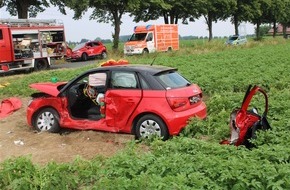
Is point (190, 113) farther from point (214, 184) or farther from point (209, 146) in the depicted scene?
point (214, 184)

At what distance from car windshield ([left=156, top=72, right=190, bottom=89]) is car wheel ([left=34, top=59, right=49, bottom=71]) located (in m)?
16.8

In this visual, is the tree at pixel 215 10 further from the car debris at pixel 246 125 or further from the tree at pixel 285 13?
the car debris at pixel 246 125

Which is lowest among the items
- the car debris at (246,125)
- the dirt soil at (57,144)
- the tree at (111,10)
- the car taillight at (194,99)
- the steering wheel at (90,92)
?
the dirt soil at (57,144)

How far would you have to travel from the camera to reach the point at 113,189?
427cm

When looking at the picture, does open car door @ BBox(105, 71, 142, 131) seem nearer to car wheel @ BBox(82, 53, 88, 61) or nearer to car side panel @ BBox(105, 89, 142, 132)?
car side panel @ BBox(105, 89, 142, 132)

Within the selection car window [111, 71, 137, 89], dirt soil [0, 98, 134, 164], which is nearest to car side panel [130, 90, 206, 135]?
car window [111, 71, 137, 89]

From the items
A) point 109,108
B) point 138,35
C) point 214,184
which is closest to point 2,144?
point 109,108

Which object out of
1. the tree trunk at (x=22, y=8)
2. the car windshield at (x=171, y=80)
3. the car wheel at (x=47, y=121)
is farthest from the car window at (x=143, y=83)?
the tree trunk at (x=22, y=8)

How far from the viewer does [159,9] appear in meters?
45.5

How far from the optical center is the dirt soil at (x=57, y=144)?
6922mm

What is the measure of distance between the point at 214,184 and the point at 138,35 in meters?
31.3

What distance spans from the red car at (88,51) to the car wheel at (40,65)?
791cm

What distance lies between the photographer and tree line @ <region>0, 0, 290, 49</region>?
35834mm

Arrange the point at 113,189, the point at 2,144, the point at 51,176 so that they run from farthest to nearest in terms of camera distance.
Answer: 1. the point at 2,144
2. the point at 51,176
3. the point at 113,189
